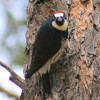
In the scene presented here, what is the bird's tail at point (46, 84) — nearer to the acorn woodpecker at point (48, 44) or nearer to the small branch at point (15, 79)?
the acorn woodpecker at point (48, 44)

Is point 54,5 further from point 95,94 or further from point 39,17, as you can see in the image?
point 95,94

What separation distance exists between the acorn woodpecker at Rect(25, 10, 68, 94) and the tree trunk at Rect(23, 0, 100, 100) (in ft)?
0.15

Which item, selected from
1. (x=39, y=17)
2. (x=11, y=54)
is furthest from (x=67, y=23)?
(x=11, y=54)

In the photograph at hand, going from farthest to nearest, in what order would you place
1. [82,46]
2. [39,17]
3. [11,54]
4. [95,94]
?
[11,54]
[39,17]
[82,46]
[95,94]

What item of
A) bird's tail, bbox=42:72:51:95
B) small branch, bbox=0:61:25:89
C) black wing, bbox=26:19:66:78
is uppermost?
black wing, bbox=26:19:66:78

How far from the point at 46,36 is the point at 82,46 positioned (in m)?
0.26

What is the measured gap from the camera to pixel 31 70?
104 inches

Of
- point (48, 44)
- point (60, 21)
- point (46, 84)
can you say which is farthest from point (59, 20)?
point (46, 84)

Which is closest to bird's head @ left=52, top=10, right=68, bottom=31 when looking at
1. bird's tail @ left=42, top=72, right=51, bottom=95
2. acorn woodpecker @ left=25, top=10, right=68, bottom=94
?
acorn woodpecker @ left=25, top=10, right=68, bottom=94

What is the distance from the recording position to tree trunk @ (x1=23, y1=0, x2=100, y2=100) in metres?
2.62

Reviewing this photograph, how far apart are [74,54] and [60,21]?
26 centimetres

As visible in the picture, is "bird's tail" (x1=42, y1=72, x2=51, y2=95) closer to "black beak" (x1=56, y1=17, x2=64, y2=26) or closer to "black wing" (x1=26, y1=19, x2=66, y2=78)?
"black wing" (x1=26, y1=19, x2=66, y2=78)

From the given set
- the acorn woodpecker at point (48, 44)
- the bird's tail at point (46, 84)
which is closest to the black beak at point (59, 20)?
the acorn woodpecker at point (48, 44)

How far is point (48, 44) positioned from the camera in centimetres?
277
